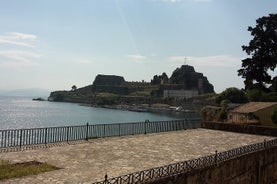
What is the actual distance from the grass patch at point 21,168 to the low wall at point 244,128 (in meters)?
21.7

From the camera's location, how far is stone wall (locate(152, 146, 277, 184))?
1354 cm

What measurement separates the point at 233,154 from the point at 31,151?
385 inches

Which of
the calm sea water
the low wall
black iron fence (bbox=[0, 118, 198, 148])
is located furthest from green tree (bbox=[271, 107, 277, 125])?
the calm sea water

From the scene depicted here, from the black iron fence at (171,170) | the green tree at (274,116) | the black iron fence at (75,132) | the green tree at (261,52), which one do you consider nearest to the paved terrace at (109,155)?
the black iron fence at (171,170)

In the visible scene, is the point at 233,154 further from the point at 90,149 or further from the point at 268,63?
the point at 268,63

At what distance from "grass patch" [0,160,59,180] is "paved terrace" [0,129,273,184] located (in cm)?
45

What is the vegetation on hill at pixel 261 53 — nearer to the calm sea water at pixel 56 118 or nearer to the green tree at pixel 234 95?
the green tree at pixel 234 95

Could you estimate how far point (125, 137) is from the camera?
2444 cm

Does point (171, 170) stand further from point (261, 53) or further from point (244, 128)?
point (261, 53)

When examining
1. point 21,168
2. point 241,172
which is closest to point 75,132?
point 21,168

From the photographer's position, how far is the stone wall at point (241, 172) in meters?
13.5

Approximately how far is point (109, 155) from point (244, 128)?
1839 centimetres

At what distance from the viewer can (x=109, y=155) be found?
676 inches

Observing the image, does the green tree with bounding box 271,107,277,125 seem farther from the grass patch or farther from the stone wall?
the grass patch
